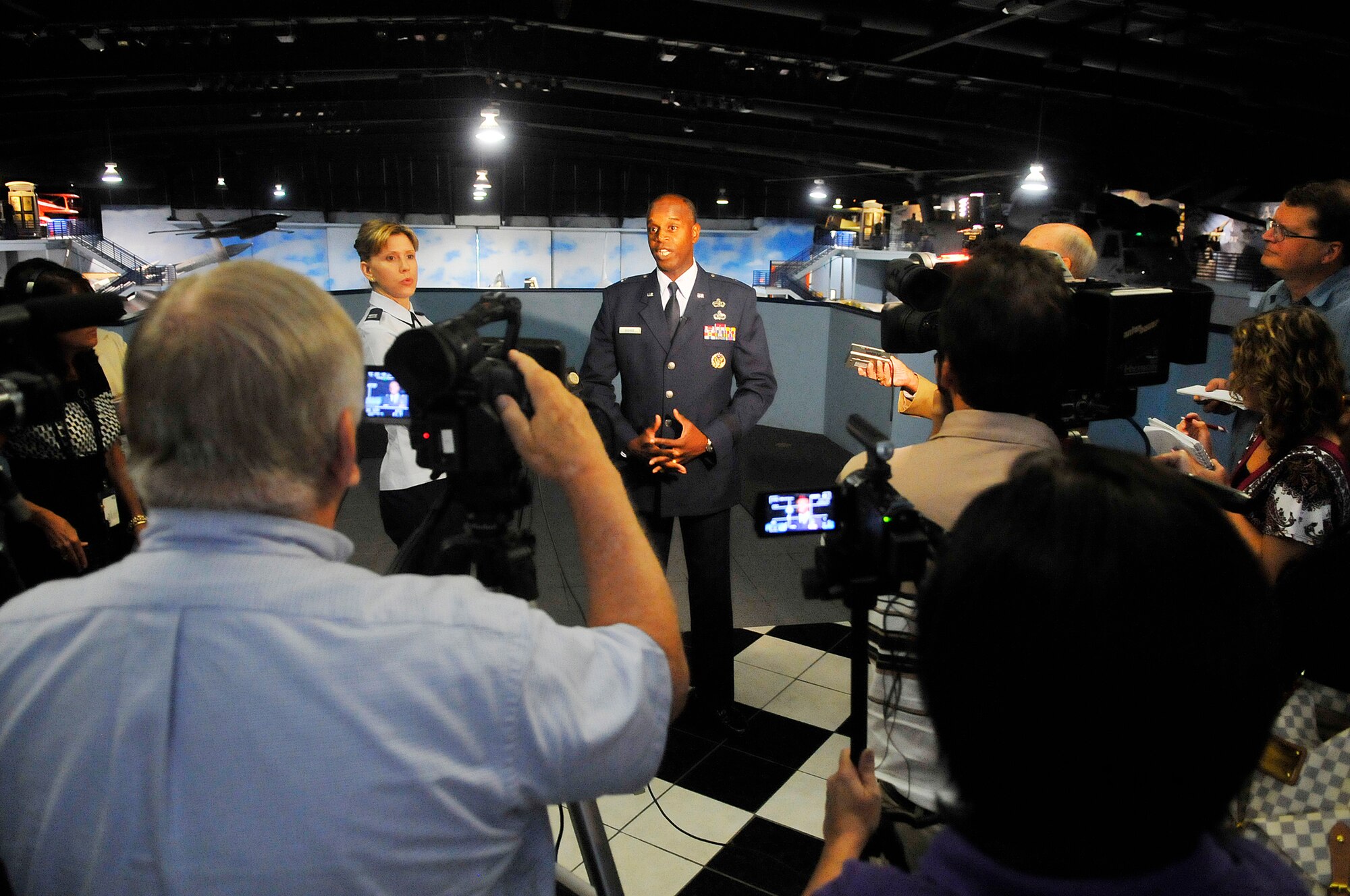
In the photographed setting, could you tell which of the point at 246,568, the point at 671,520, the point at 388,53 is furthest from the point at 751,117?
the point at 246,568

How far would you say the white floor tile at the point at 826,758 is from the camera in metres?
2.67

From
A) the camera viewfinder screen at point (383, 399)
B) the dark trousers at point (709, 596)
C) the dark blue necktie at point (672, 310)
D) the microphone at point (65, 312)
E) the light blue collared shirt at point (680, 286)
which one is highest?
the microphone at point (65, 312)

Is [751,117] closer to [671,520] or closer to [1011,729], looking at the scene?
[671,520]

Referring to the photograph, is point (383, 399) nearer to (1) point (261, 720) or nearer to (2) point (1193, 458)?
(1) point (261, 720)

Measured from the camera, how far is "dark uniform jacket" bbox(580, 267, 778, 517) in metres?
2.83

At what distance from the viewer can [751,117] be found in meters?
13.4

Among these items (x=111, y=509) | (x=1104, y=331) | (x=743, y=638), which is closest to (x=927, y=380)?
(x=1104, y=331)

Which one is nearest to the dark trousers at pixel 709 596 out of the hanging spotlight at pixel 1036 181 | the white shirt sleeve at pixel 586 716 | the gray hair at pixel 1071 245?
the gray hair at pixel 1071 245

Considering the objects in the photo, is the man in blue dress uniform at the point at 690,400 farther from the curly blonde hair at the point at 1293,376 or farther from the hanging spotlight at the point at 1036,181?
the hanging spotlight at the point at 1036,181

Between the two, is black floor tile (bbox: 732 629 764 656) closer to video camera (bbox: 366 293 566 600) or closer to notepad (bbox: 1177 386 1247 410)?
notepad (bbox: 1177 386 1247 410)

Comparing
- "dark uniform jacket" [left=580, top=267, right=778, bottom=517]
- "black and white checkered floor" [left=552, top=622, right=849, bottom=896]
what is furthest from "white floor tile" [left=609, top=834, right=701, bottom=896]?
"dark uniform jacket" [left=580, top=267, right=778, bottom=517]

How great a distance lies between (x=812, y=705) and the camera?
9.99 feet

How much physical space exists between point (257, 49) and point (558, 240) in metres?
13.0

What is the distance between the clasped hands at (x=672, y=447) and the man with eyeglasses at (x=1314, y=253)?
5.01ft
